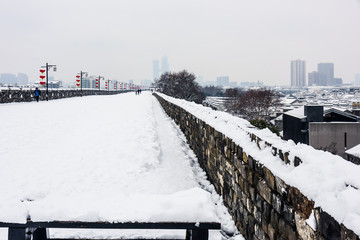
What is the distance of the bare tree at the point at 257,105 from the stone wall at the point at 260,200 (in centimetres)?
5999

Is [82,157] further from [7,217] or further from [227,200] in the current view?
[7,217]

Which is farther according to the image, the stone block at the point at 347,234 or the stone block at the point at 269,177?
the stone block at the point at 269,177

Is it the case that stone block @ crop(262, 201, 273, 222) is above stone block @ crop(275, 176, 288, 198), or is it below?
below

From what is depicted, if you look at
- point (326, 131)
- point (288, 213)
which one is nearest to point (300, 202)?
point (288, 213)

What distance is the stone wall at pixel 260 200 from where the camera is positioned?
2.10m

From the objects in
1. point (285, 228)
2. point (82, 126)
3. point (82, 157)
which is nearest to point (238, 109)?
point (82, 126)

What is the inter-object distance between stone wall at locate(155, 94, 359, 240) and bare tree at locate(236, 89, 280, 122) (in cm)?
5999

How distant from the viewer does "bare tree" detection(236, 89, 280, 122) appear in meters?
64.4

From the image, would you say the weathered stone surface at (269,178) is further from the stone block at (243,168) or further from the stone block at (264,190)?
the stone block at (243,168)

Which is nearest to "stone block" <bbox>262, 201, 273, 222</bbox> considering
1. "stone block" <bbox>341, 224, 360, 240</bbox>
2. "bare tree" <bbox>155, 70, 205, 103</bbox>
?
"stone block" <bbox>341, 224, 360, 240</bbox>

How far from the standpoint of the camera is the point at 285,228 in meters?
2.68

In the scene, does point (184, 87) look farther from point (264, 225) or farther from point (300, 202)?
point (300, 202)

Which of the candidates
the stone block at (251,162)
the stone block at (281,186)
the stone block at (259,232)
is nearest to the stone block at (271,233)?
the stone block at (259,232)

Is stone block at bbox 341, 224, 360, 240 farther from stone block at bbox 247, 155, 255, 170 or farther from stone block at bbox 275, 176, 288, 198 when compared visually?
stone block at bbox 247, 155, 255, 170
